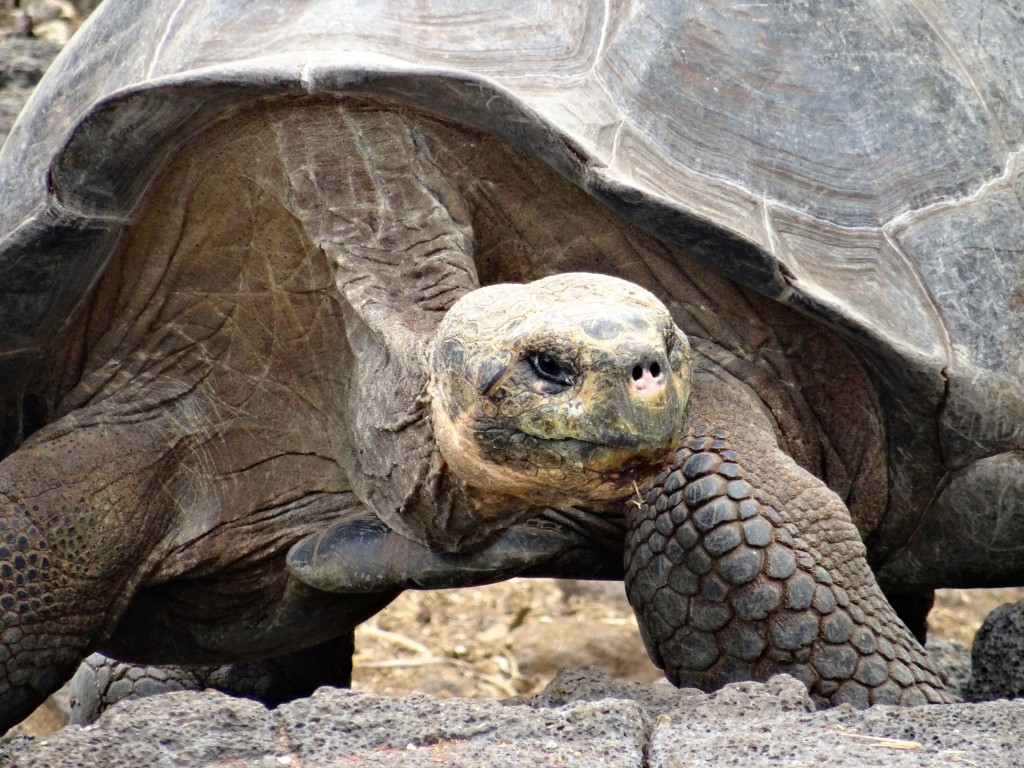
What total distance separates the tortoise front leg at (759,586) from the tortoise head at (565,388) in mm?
549

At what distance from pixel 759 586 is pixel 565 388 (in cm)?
89

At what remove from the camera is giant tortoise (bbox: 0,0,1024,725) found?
3123 mm

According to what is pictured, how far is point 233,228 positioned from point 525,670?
9.81ft

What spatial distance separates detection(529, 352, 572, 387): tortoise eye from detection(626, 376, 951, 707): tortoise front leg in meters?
0.72

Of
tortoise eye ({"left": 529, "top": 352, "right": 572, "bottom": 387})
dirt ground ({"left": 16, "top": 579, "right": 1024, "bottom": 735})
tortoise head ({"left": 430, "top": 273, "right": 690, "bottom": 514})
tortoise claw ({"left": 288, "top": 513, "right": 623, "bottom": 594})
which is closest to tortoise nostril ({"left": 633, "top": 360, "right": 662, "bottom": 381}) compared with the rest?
tortoise head ({"left": 430, "top": 273, "right": 690, "bottom": 514})

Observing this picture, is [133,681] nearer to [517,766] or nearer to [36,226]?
[36,226]

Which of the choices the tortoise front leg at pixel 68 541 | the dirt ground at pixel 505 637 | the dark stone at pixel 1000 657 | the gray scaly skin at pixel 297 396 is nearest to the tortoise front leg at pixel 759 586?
the gray scaly skin at pixel 297 396

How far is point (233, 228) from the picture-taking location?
3447mm

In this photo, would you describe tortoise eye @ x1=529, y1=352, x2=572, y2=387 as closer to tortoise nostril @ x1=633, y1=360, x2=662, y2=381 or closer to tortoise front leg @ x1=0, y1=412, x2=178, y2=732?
tortoise nostril @ x1=633, y1=360, x2=662, y2=381

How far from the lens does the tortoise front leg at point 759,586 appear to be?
3090 mm

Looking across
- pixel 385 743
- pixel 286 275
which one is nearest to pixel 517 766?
pixel 385 743


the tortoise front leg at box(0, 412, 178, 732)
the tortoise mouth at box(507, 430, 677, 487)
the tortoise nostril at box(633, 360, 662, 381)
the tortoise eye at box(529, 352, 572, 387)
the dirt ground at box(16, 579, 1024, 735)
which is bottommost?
the dirt ground at box(16, 579, 1024, 735)

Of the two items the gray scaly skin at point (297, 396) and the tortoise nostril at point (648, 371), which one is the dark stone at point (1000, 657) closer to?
the gray scaly skin at point (297, 396)

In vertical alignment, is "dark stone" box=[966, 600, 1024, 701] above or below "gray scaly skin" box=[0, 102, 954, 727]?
below
